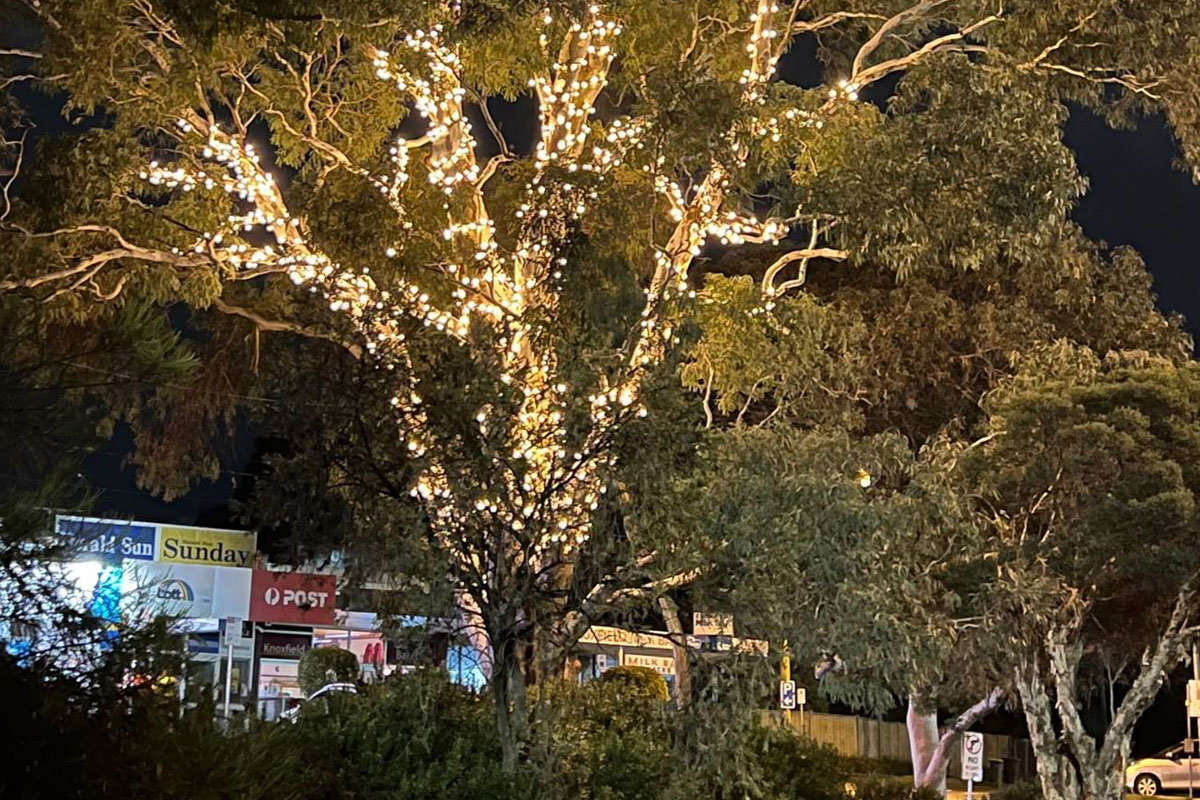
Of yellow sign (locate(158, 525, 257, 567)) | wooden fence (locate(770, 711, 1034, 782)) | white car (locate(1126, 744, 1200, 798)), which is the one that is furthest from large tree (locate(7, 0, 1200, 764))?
white car (locate(1126, 744, 1200, 798))

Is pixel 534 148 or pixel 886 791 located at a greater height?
pixel 534 148

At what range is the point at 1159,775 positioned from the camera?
33656mm

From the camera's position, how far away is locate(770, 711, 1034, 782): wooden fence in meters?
35.7

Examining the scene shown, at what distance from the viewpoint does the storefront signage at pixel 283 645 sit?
88.1 feet

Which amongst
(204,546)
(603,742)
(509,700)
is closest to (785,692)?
(603,742)

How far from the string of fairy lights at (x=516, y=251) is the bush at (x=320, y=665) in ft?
23.2

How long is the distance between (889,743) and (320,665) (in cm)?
2158

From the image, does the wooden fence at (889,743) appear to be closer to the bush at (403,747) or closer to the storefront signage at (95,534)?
the bush at (403,747)

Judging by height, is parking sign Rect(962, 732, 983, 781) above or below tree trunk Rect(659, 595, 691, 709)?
below

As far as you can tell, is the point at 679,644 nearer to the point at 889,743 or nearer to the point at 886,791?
the point at 886,791

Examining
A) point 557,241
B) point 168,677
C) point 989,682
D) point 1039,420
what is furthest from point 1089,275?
point 168,677

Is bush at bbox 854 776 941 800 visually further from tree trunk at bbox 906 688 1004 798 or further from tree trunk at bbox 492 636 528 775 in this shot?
tree trunk at bbox 492 636 528 775

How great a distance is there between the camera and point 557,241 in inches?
436

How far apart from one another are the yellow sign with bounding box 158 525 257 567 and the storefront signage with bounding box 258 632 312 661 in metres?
2.11
